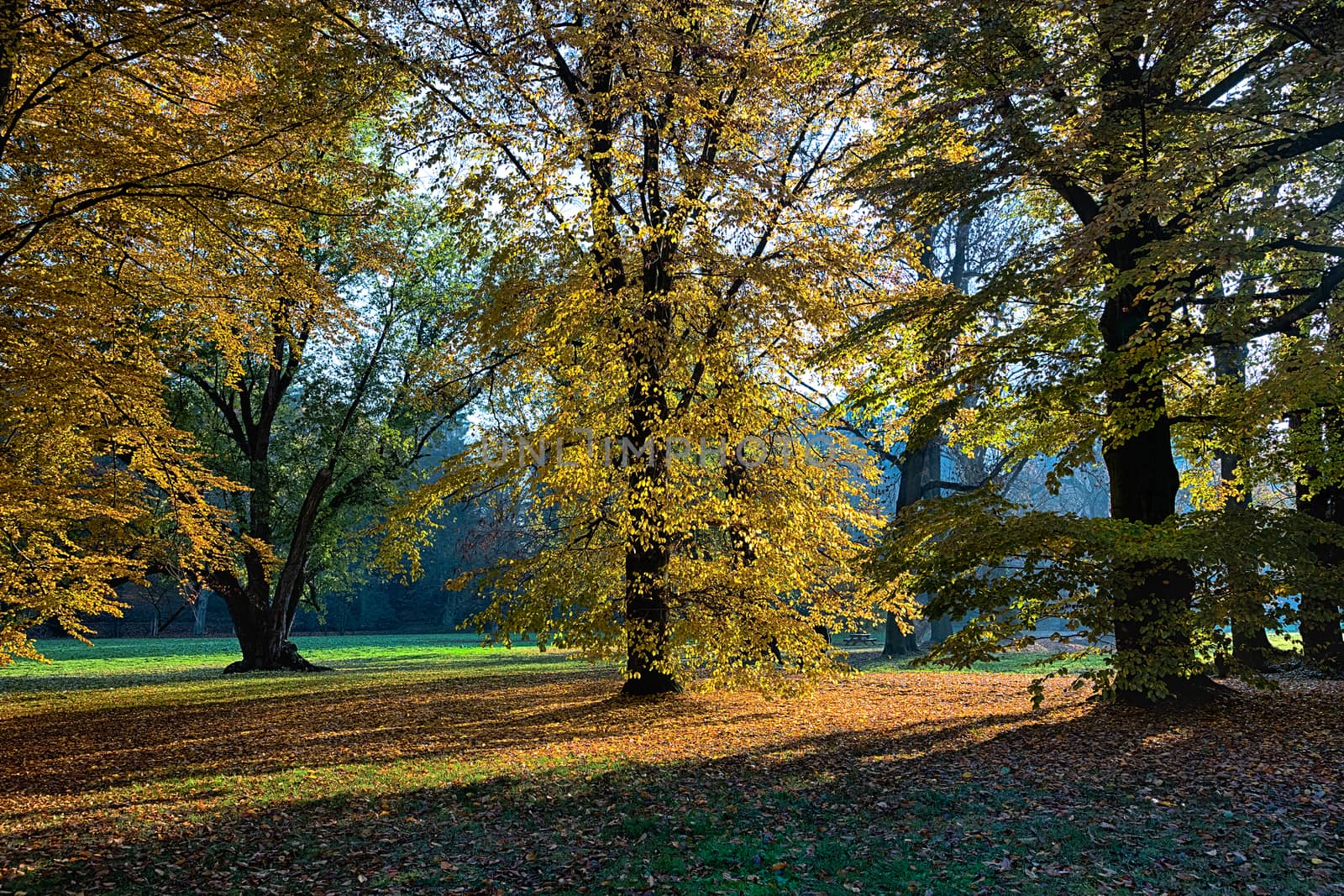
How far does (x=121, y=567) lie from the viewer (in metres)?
13.7

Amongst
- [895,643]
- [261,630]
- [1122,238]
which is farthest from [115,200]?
[895,643]

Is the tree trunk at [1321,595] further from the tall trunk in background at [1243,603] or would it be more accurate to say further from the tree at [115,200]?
the tree at [115,200]

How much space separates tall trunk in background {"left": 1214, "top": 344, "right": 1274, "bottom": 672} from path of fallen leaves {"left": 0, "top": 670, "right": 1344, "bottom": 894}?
0.86 meters

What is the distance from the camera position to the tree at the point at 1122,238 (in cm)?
774

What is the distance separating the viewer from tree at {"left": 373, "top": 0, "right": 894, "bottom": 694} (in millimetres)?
11188

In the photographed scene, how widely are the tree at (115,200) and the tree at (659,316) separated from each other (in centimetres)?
220

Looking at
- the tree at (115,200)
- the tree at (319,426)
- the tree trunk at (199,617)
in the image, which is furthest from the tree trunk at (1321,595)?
the tree trunk at (199,617)

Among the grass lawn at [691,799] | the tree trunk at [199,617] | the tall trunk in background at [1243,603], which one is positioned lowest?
the tree trunk at [199,617]

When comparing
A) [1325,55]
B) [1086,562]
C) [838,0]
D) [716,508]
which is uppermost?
[838,0]

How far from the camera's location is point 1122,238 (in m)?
9.84

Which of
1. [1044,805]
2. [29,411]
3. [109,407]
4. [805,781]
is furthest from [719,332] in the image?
[29,411]

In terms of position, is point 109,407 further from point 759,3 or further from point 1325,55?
point 1325,55

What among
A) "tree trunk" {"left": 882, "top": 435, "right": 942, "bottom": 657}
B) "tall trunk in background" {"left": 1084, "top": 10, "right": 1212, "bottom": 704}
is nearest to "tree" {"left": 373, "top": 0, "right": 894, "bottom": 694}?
"tall trunk in background" {"left": 1084, "top": 10, "right": 1212, "bottom": 704}

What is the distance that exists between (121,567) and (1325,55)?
1641cm
